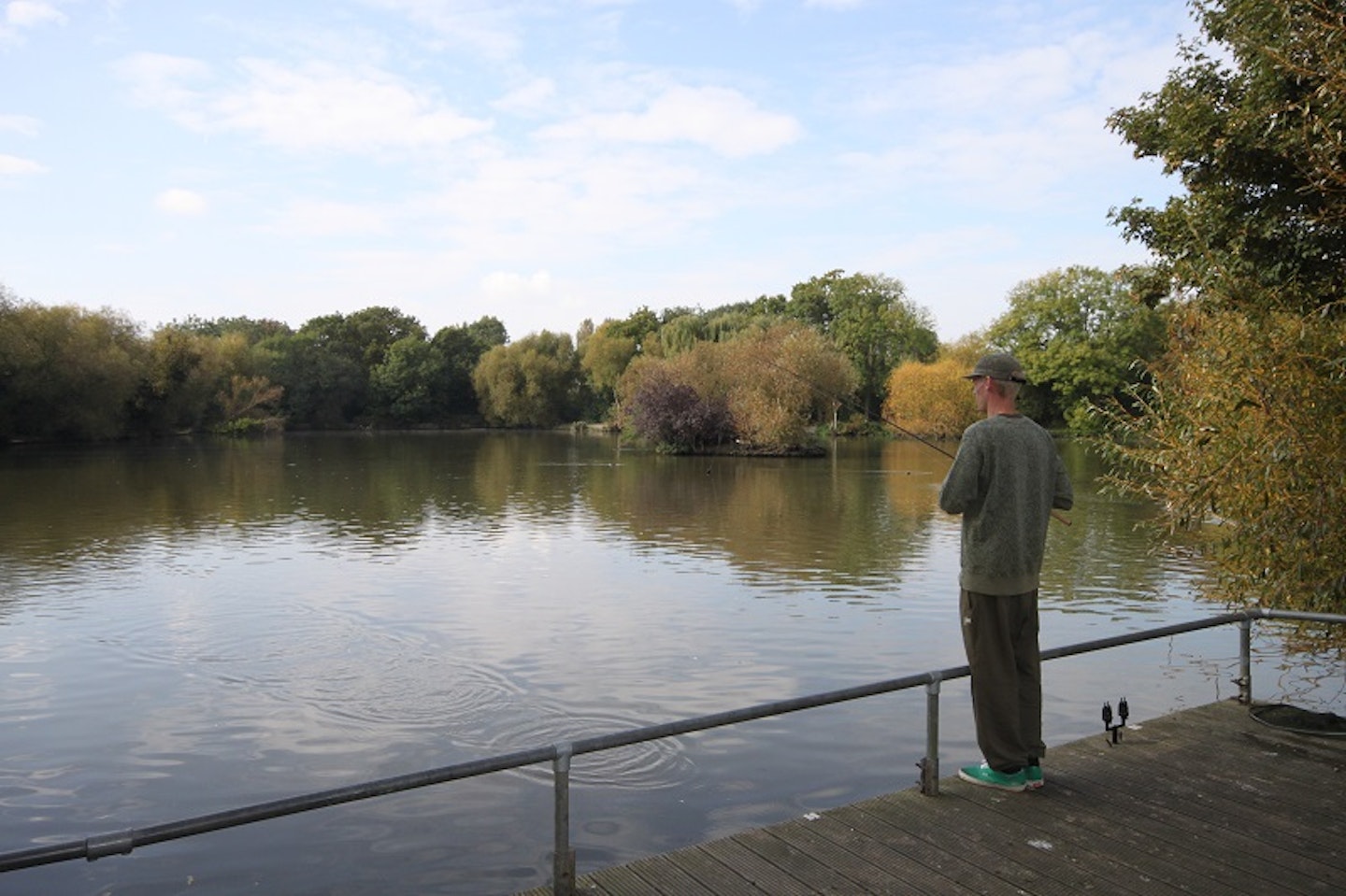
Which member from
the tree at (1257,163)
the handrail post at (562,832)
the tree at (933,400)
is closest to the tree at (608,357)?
the tree at (933,400)

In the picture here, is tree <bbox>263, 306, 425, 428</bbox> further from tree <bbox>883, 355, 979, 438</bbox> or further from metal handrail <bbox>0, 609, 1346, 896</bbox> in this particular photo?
metal handrail <bbox>0, 609, 1346, 896</bbox>

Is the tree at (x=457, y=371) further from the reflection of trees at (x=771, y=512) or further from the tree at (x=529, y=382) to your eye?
the reflection of trees at (x=771, y=512)

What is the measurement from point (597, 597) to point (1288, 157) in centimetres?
1028

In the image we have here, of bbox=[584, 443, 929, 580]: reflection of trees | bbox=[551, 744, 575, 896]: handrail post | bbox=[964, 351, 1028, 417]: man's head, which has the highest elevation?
bbox=[964, 351, 1028, 417]: man's head

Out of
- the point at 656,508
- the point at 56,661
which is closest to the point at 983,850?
the point at 56,661

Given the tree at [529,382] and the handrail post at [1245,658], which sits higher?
the tree at [529,382]

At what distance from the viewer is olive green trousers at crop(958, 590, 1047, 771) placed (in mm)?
4812

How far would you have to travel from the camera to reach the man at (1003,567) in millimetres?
4797

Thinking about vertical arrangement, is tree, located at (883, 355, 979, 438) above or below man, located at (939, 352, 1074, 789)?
above

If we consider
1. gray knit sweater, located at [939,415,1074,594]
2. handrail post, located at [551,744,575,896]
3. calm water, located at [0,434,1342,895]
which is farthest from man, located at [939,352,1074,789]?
calm water, located at [0,434,1342,895]

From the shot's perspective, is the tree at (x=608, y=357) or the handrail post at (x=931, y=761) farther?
the tree at (x=608, y=357)

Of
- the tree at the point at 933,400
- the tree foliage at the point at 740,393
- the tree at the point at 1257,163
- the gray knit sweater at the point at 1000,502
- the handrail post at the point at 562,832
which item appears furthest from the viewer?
the tree at the point at 933,400

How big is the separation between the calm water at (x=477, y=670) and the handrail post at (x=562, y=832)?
8.85 feet

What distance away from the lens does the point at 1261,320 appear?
9.82m
